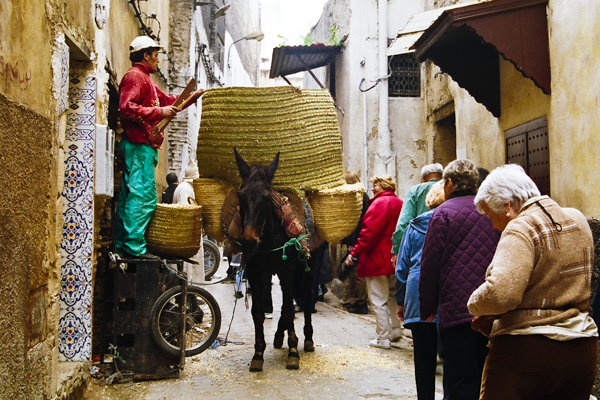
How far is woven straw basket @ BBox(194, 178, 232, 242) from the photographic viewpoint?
20.5 feet

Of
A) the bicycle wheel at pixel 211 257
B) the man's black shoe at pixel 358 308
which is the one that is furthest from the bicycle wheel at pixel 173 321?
the bicycle wheel at pixel 211 257

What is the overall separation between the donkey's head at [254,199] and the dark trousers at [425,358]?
6.23ft

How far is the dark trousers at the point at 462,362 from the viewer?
3762 mm

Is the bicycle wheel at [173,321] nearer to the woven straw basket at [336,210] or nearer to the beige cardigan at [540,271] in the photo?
the woven straw basket at [336,210]

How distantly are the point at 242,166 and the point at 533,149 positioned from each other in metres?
3.14

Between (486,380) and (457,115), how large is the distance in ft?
22.1

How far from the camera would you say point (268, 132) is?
19.9ft

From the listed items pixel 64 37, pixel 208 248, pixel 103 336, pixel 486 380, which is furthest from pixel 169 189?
pixel 486 380

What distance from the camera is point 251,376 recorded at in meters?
5.80

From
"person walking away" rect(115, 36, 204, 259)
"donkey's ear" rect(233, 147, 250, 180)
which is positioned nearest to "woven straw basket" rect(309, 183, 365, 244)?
"donkey's ear" rect(233, 147, 250, 180)

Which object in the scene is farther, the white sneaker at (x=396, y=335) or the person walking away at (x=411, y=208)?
the white sneaker at (x=396, y=335)

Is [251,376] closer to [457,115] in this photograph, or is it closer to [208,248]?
[457,115]

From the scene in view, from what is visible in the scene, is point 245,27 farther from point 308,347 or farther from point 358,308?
point 308,347

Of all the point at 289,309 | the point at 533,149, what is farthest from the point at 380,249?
the point at 533,149
